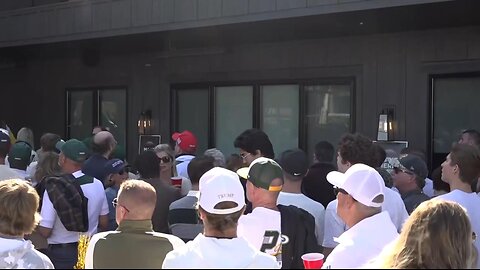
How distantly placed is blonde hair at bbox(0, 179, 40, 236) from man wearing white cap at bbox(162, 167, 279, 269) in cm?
108

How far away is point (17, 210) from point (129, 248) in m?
0.75

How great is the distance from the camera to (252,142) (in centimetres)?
558

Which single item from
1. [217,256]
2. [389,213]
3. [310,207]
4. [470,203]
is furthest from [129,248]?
[470,203]

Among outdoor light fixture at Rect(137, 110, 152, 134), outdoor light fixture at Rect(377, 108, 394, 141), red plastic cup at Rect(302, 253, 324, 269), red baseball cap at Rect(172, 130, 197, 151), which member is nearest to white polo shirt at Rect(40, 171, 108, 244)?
red plastic cup at Rect(302, 253, 324, 269)

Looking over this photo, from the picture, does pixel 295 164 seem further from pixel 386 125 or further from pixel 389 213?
pixel 386 125

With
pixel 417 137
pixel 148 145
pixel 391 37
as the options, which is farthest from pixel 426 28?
pixel 148 145

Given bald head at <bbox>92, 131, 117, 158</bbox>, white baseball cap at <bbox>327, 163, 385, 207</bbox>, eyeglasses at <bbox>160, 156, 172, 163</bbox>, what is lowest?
eyeglasses at <bbox>160, 156, 172, 163</bbox>

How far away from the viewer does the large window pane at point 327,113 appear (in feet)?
34.1

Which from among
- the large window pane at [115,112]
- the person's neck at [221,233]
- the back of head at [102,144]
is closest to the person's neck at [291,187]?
the person's neck at [221,233]

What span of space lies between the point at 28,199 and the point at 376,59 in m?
7.46

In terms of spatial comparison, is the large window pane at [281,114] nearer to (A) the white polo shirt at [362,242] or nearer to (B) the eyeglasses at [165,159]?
(B) the eyeglasses at [165,159]

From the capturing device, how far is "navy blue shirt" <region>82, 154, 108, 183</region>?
565 cm

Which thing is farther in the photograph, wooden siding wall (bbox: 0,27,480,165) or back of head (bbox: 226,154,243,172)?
wooden siding wall (bbox: 0,27,480,165)

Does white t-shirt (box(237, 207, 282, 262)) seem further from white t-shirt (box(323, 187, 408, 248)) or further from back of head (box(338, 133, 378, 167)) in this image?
back of head (box(338, 133, 378, 167))
